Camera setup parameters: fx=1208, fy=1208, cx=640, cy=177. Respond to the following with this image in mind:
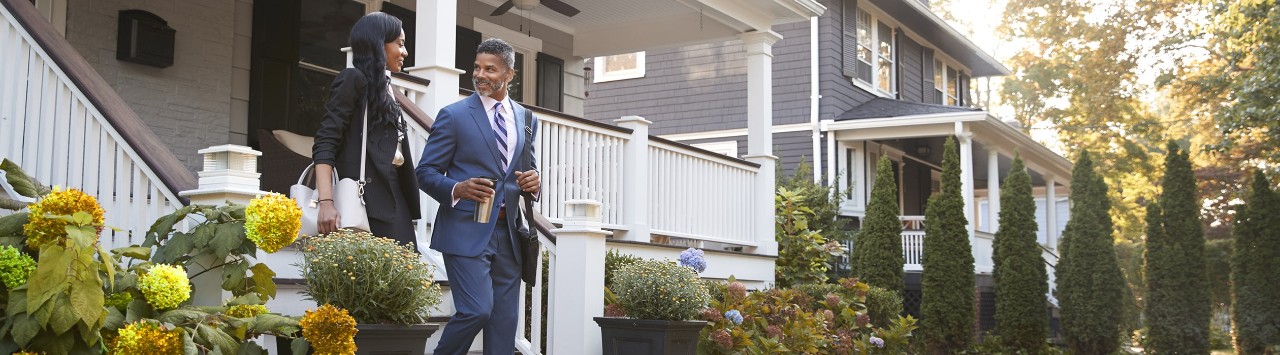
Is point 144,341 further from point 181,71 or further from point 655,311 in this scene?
point 181,71

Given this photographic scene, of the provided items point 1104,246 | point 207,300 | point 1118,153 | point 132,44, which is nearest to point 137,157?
point 207,300

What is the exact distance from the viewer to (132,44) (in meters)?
7.13

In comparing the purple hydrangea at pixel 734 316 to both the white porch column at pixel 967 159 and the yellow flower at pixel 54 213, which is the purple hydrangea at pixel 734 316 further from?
the white porch column at pixel 967 159

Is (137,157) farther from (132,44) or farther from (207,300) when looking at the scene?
(132,44)

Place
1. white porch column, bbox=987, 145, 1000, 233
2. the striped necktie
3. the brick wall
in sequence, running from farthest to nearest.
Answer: white porch column, bbox=987, 145, 1000, 233
the brick wall
the striped necktie

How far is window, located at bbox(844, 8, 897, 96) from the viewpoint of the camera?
728 inches

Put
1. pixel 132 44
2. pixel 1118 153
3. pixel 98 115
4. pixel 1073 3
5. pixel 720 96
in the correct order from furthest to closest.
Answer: pixel 1118 153
pixel 1073 3
pixel 720 96
pixel 132 44
pixel 98 115

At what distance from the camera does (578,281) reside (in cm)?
546

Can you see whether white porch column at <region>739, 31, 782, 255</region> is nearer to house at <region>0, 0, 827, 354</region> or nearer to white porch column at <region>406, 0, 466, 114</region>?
house at <region>0, 0, 827, 354</region>

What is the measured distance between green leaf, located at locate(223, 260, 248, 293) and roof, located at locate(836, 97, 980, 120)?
566 inches

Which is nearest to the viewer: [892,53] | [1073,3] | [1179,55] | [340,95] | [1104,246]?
[340,95]

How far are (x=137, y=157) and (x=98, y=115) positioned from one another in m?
0.26

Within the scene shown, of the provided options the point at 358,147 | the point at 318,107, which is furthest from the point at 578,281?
the point at 318,107

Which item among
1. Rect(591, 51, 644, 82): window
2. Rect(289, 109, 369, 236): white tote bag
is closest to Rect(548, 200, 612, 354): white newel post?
Rect(289, 109, 369, 236): white tote bag
